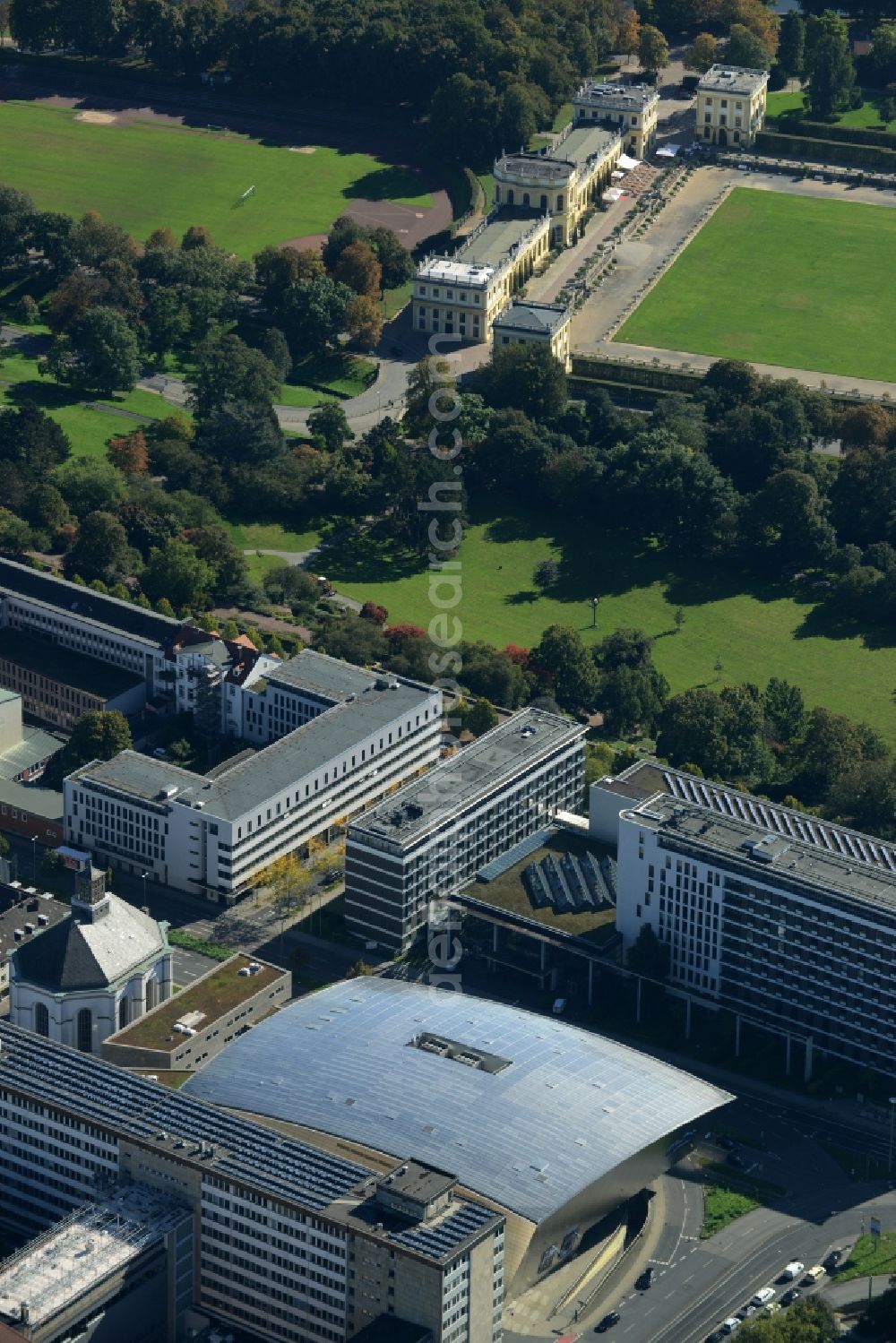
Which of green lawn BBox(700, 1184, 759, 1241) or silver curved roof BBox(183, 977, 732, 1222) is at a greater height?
silver curved roof BBox(183, 977, 732, 1222)

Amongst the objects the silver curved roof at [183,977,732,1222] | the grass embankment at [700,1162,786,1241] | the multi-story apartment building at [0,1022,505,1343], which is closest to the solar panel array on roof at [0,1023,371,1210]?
the multi-story apartment building at [0,1022,505,1343]

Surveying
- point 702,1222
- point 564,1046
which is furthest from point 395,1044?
point 702,1222

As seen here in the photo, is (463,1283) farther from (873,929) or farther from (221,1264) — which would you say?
(873,929)

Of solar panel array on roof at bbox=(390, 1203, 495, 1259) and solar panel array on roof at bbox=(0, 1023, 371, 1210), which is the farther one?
solar panel array on roof at bbox=(0, 1023, 371, 1210)

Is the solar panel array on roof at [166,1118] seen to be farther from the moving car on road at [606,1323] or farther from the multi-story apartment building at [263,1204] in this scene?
the moving car on road at [606,1323]

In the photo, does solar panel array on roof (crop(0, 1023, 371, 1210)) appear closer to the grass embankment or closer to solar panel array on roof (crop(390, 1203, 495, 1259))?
solar panel array on roof (crop(390, 1203, 495, 1259))

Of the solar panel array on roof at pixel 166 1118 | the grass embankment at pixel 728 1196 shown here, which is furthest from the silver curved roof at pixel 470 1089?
the solar panel array on roof at pixel 166 1118
